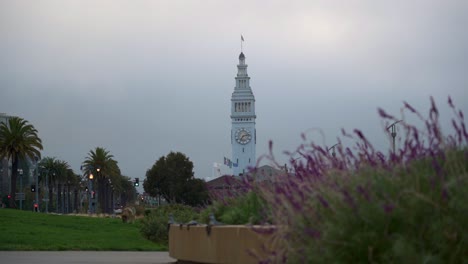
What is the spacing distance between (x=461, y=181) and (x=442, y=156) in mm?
869

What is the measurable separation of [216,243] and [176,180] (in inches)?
3647

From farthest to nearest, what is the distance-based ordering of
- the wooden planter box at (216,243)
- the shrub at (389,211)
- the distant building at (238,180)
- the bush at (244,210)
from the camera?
the distant building at (238,180)
the bush at (244,210)
the wooden planter box at (216,243)
the shrub at (389,211)

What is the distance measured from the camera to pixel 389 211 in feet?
18.6

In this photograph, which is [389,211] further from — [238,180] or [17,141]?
[17,141]

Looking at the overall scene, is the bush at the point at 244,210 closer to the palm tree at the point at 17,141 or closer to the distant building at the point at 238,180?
the distant building at the point at 238,180

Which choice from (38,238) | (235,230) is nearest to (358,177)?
(235,230)

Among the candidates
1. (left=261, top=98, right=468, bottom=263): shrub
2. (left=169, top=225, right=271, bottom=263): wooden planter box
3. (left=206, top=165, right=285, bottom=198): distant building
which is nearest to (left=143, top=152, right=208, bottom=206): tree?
(left=206, top=165, right=285, bottom=198): distant building

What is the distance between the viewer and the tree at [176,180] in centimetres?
10362

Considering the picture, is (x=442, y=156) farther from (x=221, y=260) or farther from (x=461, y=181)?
(x=221, y=260)

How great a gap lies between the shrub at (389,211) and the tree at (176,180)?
314ft

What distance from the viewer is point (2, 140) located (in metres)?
80.5

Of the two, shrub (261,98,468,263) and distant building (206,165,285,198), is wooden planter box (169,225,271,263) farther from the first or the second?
shrub (261,98,468,263)

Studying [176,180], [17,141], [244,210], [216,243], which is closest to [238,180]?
[244,210]

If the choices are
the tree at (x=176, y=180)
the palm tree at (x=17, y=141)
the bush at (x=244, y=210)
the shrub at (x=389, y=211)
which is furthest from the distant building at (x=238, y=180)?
the tree at (x=176, y=180)
